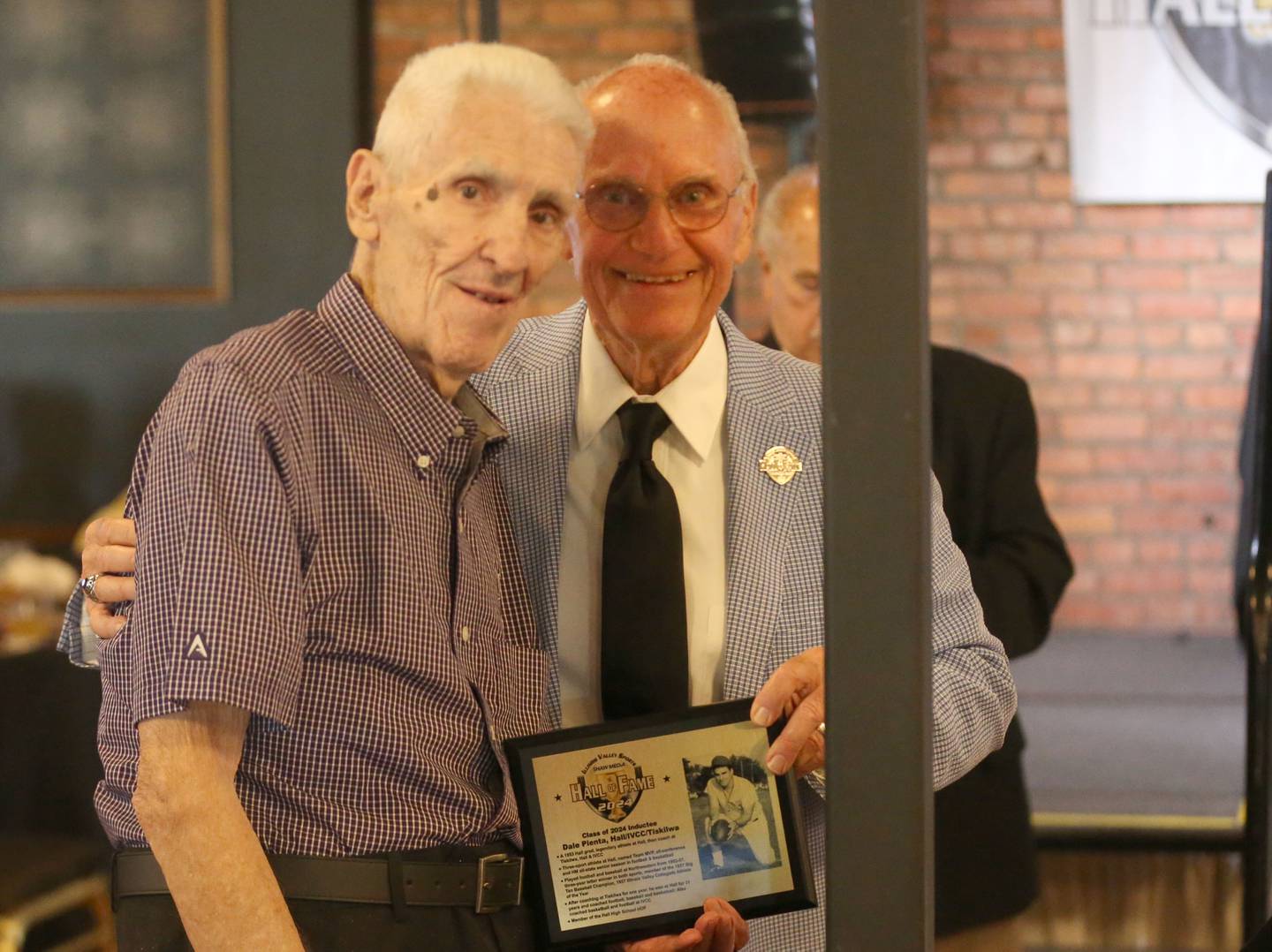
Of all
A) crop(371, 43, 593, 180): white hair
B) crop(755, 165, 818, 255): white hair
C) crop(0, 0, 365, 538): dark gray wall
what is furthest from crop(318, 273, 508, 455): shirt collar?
crop(0, 0, 365, 538): dark gray wall

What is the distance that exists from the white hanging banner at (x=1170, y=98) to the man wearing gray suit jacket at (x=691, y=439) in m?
3.20

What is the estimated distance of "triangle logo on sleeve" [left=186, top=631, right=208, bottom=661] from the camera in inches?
36.2

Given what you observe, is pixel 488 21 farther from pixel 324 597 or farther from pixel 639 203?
pixel 324 597

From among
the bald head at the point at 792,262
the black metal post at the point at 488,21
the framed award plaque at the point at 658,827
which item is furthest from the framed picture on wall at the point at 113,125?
the framed award plaque at the point at 658,827

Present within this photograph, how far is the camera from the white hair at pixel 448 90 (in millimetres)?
1076

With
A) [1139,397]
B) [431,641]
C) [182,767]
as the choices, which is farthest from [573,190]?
[1139,397]

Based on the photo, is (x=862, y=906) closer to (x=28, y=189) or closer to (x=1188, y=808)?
(x=1188, y=808)

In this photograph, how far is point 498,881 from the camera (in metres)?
1.10

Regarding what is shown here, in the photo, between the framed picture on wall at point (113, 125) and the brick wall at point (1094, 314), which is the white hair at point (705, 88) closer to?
the framed picture on wall at point (113, 125)

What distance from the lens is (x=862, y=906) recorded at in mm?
637

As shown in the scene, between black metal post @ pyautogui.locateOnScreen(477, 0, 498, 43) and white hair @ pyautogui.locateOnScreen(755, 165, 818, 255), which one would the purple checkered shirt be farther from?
black metal post @ pyautogui.locateOnScreen(477, 0, 498, 43)

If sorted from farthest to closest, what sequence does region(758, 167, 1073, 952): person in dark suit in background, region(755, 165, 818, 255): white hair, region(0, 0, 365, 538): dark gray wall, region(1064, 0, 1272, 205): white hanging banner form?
region(1064, 0, 1272, 205): white hanging banner < region(0, 0, 365, 538): dark gray wall < region(755, 165, 818, 255): white hair < region(758, 167, 1073, 952): person in dark suit in background

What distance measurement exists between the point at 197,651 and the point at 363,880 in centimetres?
22

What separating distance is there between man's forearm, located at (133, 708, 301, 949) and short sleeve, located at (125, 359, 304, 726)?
3 cm
